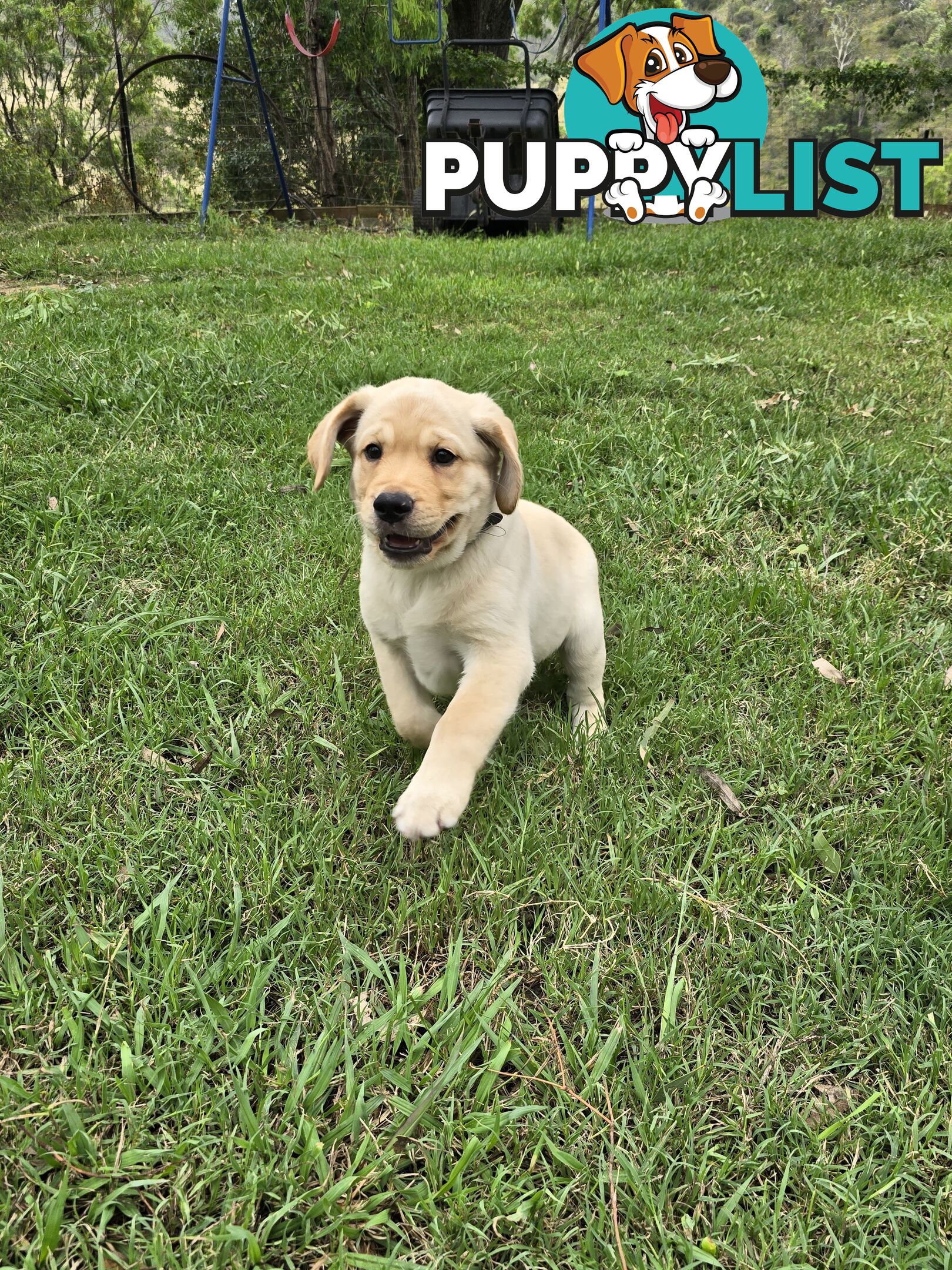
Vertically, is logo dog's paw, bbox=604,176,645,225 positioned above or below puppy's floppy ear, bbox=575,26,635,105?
below

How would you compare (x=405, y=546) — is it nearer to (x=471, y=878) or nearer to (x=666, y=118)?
(x=471, y=878)

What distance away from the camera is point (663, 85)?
10.6 meters

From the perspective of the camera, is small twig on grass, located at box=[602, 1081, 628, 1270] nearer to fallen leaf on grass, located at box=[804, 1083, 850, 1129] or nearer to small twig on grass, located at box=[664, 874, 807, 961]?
fallen leaf on grass, located at box=[804, 1083, 850, 1129]

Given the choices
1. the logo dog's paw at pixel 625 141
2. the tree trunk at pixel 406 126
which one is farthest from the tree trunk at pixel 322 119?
the logo dog's paw at pixel 625 141

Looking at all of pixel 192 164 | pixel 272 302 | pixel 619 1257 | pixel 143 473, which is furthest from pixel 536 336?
pixel 192 164

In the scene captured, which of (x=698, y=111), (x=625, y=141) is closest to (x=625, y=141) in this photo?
(x=625, y=141)

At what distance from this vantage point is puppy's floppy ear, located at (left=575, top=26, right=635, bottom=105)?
34.2ft

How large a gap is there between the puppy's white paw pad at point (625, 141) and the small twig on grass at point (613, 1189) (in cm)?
1117

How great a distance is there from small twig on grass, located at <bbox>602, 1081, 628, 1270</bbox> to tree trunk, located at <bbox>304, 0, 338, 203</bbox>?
13678 mm

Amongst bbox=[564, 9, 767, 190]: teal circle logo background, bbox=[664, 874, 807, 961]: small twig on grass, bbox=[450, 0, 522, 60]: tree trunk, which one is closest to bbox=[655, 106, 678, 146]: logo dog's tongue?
bbox=[564, 9, 767, 190]: teal circle logo background

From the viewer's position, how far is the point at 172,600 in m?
2.72

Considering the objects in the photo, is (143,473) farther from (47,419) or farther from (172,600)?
(172,600)

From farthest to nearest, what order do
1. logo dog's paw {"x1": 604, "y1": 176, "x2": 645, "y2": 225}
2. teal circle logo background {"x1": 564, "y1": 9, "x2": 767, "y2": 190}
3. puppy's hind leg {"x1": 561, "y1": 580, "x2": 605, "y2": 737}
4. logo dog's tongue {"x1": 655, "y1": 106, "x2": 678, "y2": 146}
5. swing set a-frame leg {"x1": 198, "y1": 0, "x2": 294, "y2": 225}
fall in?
teal circle logo background {"x1": 564, "y1": 9, "x2": 767, "y2": 190}, logo dog's tongue {"x1": 655, "y1": 106, "x2": 678, "y2": 146}, logo dog's paw {"x1": 604, "y1": 176, "x2": 645, "y2": 225}, swing set a-frame leg {"x1": 198, "y1": 0, "x2": 294, "y2": 225}, puppy's hind leg {"x1": 561, "y1": 580, "x2": 605, "y2": 737}

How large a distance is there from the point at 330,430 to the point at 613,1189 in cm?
174
